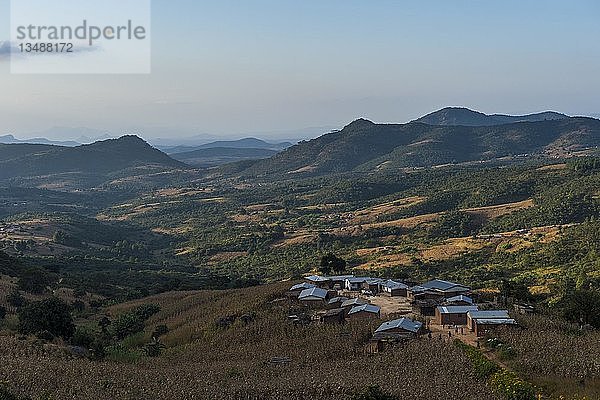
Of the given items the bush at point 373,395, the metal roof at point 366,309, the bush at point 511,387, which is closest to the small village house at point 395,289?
the metal roof at point 366,309

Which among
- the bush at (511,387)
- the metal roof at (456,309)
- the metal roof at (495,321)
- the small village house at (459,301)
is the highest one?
the bush at (511,387)

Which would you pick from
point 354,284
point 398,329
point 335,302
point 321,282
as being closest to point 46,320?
point 335,302

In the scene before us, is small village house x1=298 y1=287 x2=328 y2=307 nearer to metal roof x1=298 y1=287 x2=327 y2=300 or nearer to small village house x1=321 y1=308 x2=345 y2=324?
metal roof x1=298 y1=287 x2=327 y2=300

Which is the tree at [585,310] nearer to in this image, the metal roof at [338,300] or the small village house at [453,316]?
the small village house at [453,316]

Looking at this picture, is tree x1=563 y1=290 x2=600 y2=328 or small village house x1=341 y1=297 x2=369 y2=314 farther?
small village house x1=341 y1=297 x2=369 y2=314

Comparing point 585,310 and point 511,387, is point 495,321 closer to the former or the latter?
point 585,310

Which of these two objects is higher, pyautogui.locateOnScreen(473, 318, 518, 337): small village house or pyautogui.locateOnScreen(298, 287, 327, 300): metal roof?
pyautogui.locateOnScreen(473, 318, 518, 337): small village house

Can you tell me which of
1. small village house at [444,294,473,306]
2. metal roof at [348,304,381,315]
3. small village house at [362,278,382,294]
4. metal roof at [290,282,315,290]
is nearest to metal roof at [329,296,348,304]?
metal roof at [290,282,315,290]

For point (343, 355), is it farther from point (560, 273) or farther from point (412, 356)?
point (560, 273)
